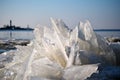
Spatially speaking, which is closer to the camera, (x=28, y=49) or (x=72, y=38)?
(x=72, y=38)

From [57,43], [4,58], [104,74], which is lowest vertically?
[4,58]

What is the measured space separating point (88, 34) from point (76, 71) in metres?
0.92

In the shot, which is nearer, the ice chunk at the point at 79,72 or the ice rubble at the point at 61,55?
the ice chunk at the point at 79,72

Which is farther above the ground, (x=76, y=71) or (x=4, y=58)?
(x=76, y=71)

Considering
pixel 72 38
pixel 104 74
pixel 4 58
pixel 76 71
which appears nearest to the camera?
pixel 76 71

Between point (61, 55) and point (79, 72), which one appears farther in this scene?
point (61, 55)

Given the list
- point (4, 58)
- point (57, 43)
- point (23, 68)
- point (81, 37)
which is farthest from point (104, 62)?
point (4, 58)

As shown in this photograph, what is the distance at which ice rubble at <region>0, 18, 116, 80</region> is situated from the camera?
9.53 feet

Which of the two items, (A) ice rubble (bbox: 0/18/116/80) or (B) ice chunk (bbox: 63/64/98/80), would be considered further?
(A) ice rubble (bbox: 0/18/116/80)

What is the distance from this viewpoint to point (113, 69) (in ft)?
10.5

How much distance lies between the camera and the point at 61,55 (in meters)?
3.29

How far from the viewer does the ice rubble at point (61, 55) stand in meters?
2.90

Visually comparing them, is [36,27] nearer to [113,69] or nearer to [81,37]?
[81,37]

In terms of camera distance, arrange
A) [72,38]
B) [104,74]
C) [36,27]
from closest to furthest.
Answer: [104,74], [72,38], [36,27]
